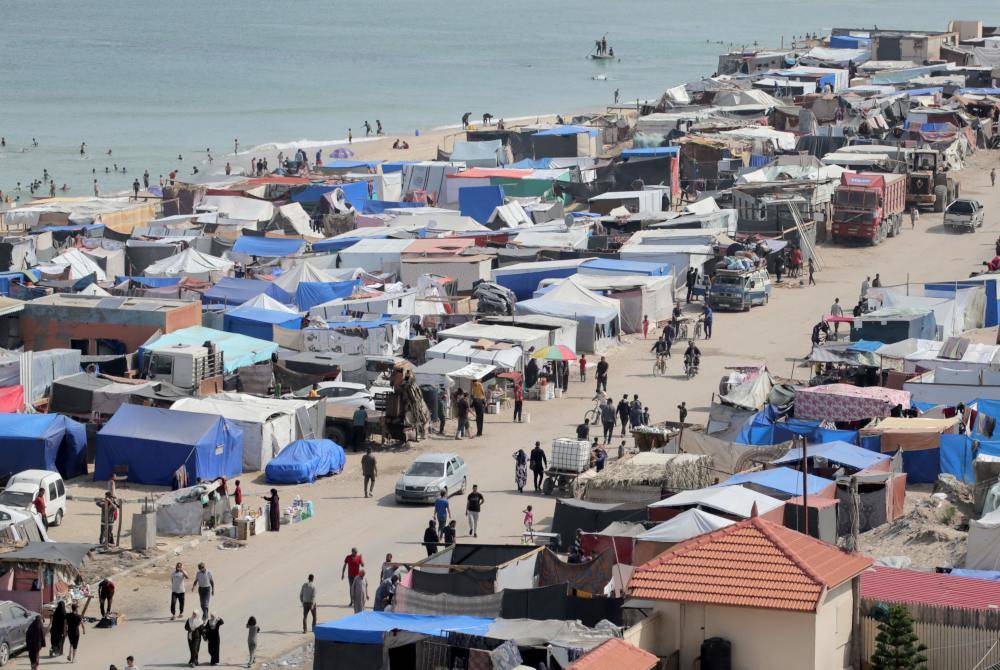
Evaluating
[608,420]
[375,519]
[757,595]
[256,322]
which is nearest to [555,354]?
[608,420]

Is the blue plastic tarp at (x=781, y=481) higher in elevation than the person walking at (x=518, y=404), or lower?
higher

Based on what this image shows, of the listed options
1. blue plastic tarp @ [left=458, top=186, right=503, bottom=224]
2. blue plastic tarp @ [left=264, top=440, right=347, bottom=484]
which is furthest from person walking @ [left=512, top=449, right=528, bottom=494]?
blue plastic tarp @ [left=458, top=186, right=503, bottom=224]

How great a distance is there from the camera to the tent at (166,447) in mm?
25422

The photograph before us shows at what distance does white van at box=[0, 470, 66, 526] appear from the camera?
2322 centimetres

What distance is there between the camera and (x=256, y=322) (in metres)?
33.4

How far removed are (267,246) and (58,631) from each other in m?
25.6

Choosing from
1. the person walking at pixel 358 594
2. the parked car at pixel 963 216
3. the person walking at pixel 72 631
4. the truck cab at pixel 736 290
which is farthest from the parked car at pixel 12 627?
the parked car at pixel 963 216

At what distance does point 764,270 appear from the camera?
39.4 m

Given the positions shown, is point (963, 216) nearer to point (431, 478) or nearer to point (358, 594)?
point (431, 478)

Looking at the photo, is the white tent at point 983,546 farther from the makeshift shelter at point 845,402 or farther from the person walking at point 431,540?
the makeshift shelter at point 845,402

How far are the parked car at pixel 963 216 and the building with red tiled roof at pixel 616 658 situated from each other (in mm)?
37088

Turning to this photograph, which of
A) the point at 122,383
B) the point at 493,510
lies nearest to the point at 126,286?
the point at 122,383

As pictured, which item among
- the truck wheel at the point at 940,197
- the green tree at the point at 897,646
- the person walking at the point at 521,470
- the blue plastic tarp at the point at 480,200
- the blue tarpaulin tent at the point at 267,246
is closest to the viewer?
the green tree at the point at 897,646

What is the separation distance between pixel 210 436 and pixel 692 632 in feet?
44.7
